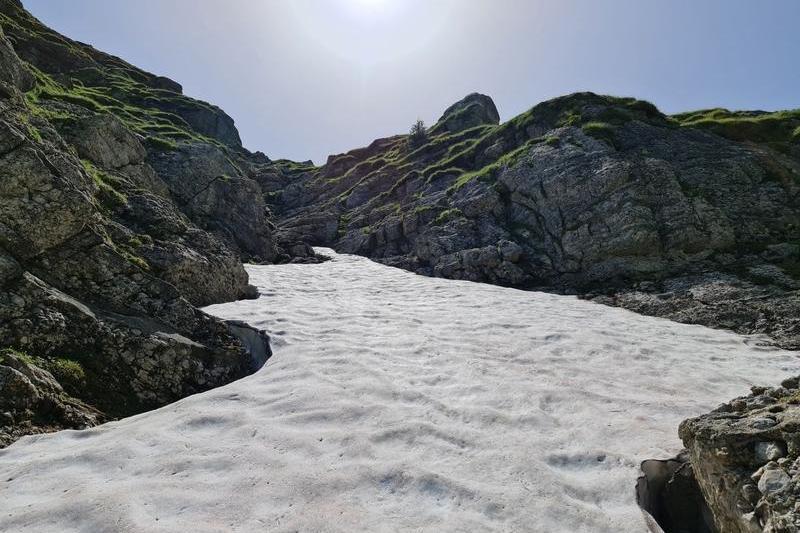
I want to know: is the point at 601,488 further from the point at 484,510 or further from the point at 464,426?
the point at 464,426

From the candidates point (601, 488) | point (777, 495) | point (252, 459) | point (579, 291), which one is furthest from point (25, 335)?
point (579, 291)

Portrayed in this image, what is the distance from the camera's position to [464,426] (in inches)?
304

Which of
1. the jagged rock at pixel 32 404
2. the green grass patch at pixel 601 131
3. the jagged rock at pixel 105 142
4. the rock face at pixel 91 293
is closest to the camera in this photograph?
the jagged rock at pixel 32 404

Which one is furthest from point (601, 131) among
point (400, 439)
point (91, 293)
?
point (91, 293)

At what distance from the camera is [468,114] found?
69.4m

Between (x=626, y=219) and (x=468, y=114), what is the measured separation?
52.7 metres

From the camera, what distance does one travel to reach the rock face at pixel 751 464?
3828 mm

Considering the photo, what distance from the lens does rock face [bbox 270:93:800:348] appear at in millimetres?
17469

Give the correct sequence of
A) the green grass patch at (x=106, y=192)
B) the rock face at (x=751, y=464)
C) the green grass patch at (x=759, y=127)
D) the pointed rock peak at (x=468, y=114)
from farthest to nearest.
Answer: the pointed rock peak at (x=468, y=114)
the green grass patch at (x=759, y=127)
the green grass patch at (x=106, y=192)
the rock face at (x=751, y=464)

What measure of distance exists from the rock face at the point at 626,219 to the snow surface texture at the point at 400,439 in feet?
15.3

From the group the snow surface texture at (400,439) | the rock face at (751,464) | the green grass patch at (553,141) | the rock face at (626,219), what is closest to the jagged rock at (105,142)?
the snow surface texture at (400,439)

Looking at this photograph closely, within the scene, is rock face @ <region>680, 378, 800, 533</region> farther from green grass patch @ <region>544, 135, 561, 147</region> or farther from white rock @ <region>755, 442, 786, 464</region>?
green grass patch @ <region>544, 135, 561, 147</region>

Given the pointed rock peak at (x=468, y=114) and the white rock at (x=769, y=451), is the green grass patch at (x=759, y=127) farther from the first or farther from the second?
the pointed rock peak at (x=468, y=114)

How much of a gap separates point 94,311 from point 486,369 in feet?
32.3
